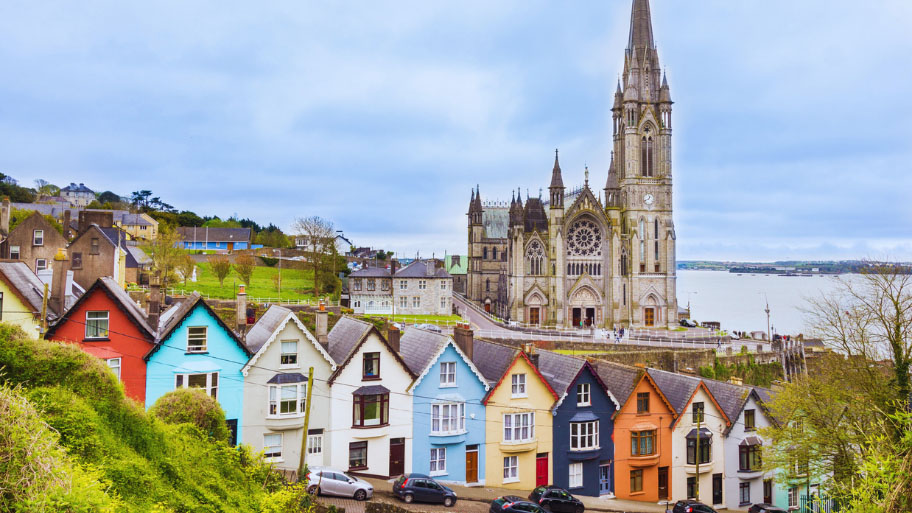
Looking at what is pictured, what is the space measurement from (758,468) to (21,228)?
51919 mm

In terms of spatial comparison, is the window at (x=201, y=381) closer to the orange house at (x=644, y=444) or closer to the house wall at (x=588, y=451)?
the house wall at (x=588, y=451)

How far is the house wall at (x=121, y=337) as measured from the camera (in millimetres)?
23969

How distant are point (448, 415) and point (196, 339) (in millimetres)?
11354

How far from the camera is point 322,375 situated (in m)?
26.6

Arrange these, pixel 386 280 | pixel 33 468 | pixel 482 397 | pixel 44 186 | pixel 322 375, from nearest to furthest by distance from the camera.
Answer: pixel 33 468 < pixel 322 375 < pixel 482 397 < pixel 386 280 < pixel 44 186

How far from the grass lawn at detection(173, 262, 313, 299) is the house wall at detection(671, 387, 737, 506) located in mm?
47014

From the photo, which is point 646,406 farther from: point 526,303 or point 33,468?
point 526,303

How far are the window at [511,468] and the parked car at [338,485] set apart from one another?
328 inches

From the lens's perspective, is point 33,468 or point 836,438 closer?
point 33,468

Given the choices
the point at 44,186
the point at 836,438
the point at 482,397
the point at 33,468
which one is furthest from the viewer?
the point at 44,186

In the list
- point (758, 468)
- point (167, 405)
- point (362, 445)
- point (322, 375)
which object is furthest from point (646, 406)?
point (167, 405)

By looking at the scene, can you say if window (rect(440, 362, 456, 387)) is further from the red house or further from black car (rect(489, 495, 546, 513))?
the red house

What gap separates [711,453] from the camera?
30656 mm

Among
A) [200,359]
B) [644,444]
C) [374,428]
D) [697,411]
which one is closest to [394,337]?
[374,428]
